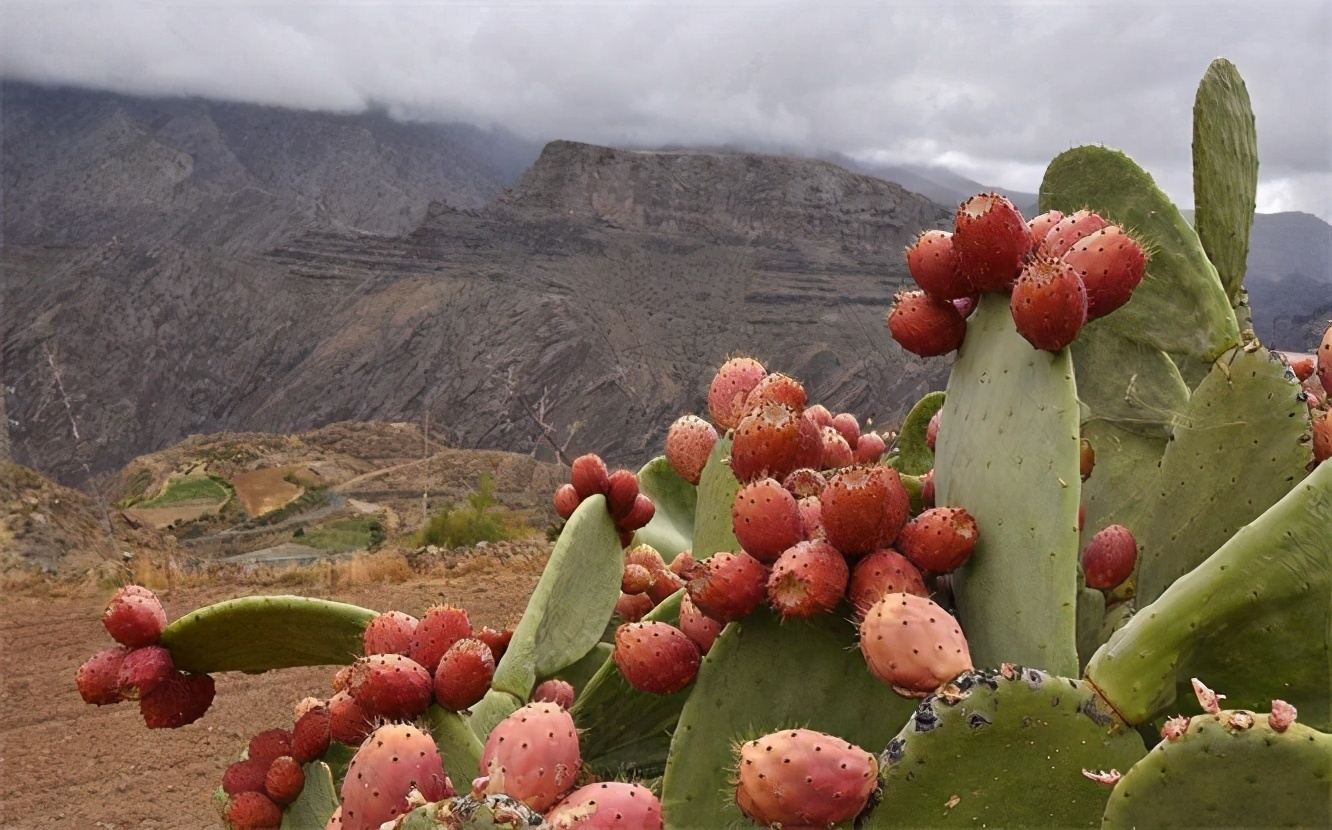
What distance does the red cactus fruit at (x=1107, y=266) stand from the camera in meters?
1.19

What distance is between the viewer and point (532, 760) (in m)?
0.94

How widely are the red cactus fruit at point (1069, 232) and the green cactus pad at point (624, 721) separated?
2.55 feet

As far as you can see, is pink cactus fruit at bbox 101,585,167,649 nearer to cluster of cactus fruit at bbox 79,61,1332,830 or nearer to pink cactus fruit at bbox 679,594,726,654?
cluster of cactus fruit at bbox 79,61,1332,830

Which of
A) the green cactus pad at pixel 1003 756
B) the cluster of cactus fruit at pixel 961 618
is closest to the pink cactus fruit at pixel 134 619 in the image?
the cluster of cactus fruit at pixel 961 618

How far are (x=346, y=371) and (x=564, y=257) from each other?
1160 centimetres

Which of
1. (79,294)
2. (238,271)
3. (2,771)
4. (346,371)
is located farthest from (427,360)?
(2,771)

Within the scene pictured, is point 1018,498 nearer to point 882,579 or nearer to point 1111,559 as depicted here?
point 882,579

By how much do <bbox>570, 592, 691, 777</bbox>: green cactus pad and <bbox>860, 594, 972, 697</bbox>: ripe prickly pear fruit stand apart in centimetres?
65

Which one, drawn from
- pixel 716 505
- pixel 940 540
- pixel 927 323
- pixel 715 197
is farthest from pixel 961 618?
pixel 715 197

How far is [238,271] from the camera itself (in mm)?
51375

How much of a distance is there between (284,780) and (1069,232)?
1.38 meters

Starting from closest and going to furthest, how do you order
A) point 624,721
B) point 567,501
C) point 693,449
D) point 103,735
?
1. point 624,721
2. point 693,449
3. point 567,501
4. point 103,735

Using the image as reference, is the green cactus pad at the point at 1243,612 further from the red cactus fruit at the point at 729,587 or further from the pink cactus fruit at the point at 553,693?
the pink cactus fruit at the point at 553,693

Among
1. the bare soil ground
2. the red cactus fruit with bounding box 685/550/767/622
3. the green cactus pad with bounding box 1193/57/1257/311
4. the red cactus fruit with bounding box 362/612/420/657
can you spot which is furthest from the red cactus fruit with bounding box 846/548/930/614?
the bare soil ground
